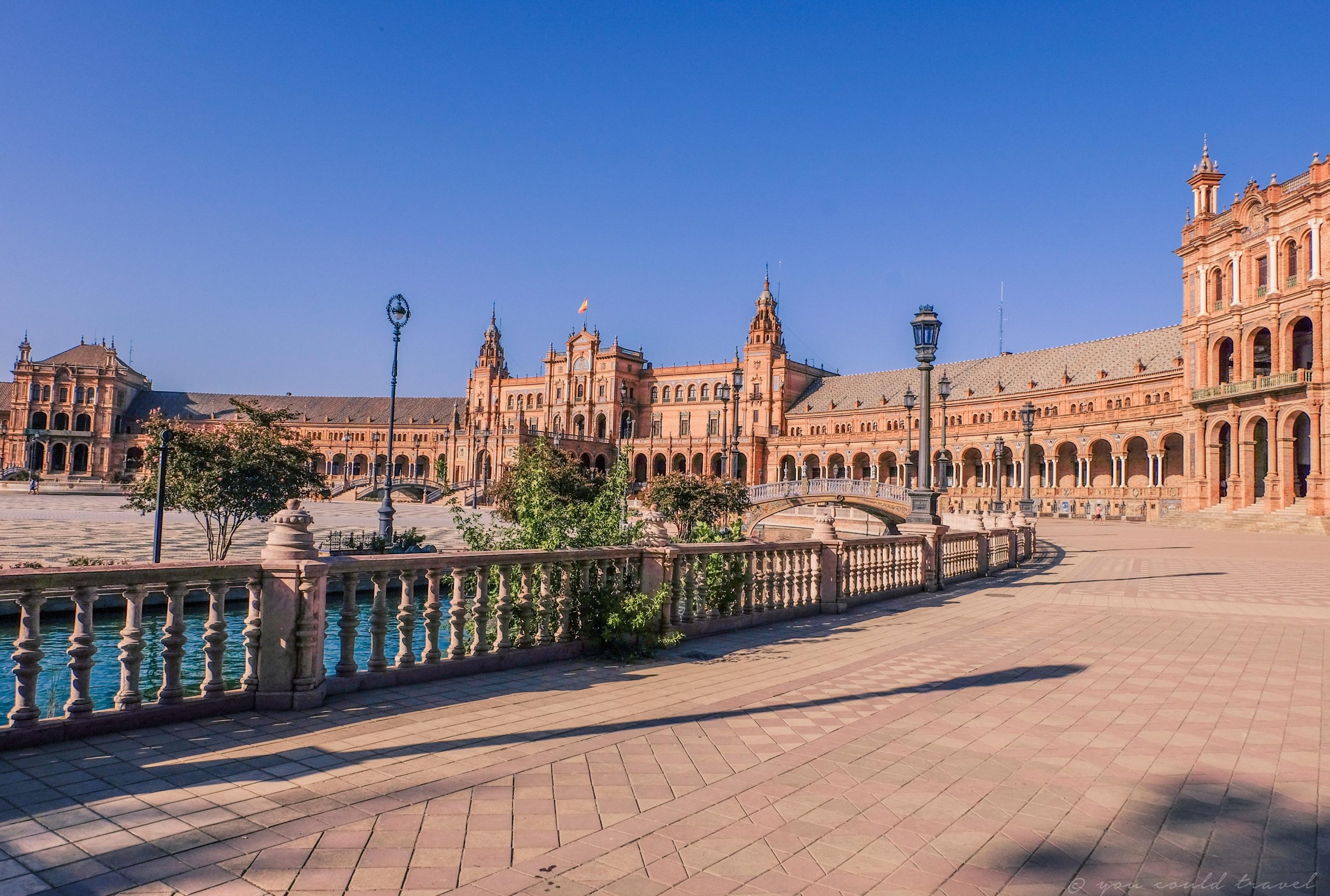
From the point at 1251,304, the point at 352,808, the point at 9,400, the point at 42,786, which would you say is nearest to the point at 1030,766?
the point at 352,808

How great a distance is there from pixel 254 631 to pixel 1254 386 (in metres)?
51.7

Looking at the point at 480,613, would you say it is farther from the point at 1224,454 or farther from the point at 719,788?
the point at 1224,454

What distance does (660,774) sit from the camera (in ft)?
14.7

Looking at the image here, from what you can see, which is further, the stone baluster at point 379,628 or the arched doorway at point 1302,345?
the arched doorway at point 1302,345

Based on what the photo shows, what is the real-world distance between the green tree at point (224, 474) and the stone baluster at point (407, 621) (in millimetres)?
15689

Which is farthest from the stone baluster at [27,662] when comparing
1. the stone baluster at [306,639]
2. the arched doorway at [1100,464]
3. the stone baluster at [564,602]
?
the arched doorway at [1100,464]

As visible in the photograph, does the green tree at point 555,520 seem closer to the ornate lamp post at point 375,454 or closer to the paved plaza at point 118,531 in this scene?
the paved plaza at point 118,531

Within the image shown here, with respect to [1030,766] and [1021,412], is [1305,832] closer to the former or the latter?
[1030,766]

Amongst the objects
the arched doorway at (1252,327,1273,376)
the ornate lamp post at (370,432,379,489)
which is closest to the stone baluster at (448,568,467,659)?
the arched doorway at (1252,327,1273,376)

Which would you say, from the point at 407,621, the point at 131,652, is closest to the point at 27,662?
the point at 131,652

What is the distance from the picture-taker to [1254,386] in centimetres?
4369

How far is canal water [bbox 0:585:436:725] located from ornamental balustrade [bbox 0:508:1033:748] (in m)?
0.10

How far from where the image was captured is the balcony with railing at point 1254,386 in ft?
134

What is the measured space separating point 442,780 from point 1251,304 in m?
53.8
